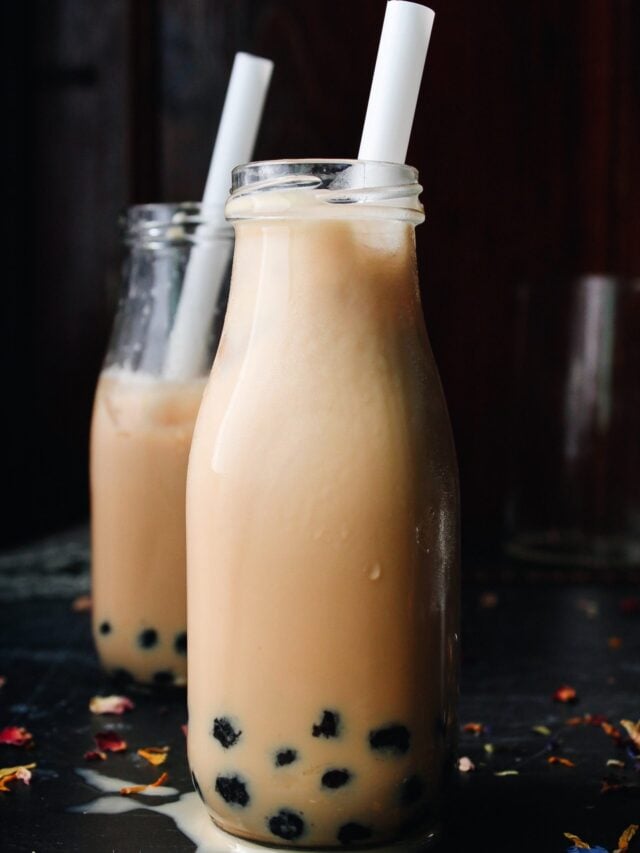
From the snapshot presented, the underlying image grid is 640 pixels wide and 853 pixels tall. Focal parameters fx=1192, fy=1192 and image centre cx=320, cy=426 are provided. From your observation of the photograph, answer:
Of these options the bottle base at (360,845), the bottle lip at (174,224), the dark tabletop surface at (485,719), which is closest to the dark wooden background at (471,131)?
the dark tabletop surface at (485,719)

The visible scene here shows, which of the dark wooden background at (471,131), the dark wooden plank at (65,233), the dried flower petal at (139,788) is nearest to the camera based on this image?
the dried flower petal at (139,788)

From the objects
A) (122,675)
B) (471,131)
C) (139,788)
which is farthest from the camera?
(471,131)

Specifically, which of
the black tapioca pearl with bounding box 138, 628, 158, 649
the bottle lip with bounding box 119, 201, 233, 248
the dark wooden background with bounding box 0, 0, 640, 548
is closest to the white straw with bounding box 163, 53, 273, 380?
the bottle lip with bounding box 119, 201, 233, 248

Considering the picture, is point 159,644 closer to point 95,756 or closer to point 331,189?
point 95,756

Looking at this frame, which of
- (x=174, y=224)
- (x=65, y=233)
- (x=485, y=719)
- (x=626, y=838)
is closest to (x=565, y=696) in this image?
(x=485, y=719)

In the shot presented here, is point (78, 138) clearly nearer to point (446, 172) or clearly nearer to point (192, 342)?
point (446, 172)

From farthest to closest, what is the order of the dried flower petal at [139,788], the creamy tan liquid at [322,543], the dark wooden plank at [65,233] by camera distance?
the dark wooden plank at [65,233]
the dried flower petal at [139,788]
the creamy tan liquid at [322,543]

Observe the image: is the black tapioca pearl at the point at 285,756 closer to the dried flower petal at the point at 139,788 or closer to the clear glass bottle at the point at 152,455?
the dried flower petal at the point at 139,788
